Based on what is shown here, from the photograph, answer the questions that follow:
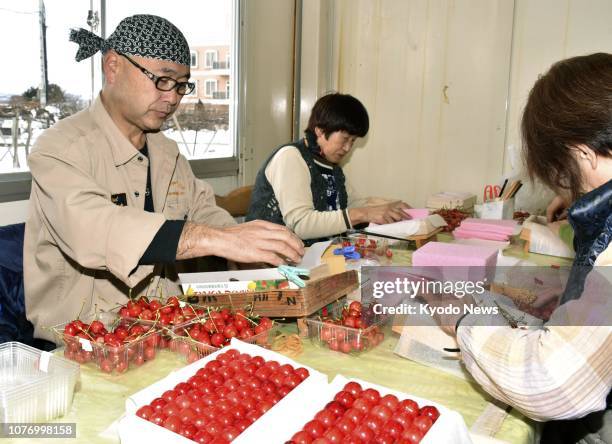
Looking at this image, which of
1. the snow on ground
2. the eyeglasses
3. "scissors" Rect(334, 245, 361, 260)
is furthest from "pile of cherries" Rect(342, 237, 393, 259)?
the snow on ground

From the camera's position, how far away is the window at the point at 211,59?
397 centimetres

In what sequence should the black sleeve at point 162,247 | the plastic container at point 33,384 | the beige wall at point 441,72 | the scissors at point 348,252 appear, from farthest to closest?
the beige wall at point 441,72, the scissors at point 348,252, the black sleeve at point 162,247, the plastic container at point 33,384

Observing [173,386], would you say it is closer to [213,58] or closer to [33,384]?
[33,384]

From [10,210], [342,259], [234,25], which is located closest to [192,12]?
[234,25]

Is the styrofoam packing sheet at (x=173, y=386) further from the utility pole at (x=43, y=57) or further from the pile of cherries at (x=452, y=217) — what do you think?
the pile of cherries at (x=452, y=217)

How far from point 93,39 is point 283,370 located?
1.47 metres

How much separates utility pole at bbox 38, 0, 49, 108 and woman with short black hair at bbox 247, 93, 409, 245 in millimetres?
1229

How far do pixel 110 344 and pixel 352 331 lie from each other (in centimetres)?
64

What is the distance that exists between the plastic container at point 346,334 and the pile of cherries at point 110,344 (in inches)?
17.7

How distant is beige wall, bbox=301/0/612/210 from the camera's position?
4.07 m

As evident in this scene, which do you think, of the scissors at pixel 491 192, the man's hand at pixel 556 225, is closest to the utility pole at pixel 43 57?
the man's hand at pixel 556 225

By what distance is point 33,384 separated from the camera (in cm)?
107

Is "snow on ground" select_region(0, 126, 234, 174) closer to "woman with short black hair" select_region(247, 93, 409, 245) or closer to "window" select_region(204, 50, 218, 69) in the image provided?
"window" select_region(204, 50, 218, 69)

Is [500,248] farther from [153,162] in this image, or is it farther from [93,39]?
[93,39]
